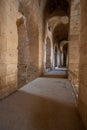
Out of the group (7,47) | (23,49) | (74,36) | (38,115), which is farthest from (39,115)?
(23,49)

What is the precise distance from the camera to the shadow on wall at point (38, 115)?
7.20 ft

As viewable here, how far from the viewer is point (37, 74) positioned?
27.6 ft

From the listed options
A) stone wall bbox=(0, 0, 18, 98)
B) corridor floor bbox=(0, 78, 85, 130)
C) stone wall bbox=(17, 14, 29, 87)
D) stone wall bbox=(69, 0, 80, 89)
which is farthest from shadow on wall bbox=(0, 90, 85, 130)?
stone wall bbox=(17, 14, 29, 87)

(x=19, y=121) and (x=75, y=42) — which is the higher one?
(x=75, y=42)

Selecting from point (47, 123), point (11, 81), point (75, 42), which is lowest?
point (47, 123)

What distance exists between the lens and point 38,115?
8.49 ft

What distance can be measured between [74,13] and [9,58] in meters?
5.17

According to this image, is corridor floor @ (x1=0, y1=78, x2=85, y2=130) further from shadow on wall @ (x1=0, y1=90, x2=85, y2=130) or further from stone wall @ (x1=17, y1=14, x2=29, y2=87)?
stone wall @ (x1=17, y1=14, x2=29, y2=87)

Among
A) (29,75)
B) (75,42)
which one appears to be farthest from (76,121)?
(29,75)

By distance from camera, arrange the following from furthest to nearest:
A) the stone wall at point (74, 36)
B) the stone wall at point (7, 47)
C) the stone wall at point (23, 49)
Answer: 1. the stone wall at point (23, 49)
2. the stone wall at point (74, 36)
3. the stone wall at point (7, 47)

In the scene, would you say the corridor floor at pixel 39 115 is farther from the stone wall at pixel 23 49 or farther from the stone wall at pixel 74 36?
the stone wall at pixel 23 49

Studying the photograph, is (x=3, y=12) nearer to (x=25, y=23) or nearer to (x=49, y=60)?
(x=25, y=23)

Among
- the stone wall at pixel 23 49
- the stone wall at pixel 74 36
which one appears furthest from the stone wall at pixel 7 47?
the stone wall at pixel 74 36

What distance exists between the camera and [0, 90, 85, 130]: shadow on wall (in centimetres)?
219
